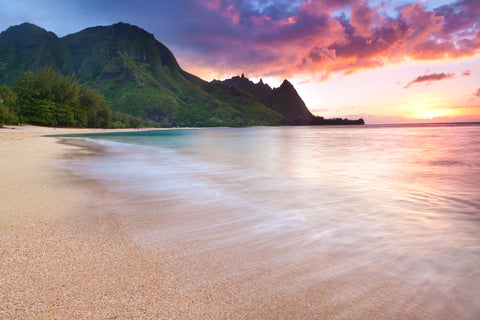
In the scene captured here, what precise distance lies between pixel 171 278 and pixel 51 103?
72.6 metres

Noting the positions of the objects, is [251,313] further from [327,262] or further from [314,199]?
[314,199]

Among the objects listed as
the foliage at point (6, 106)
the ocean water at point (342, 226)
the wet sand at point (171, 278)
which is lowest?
the ocean water at point (342, 226)

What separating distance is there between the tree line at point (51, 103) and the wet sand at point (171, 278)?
56938mm

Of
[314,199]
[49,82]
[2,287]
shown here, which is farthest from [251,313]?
[49,82]

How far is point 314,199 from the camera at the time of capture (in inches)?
224

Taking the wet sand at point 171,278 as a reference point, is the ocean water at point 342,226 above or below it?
below

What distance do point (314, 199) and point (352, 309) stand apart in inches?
150

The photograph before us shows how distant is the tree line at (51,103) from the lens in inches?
2225

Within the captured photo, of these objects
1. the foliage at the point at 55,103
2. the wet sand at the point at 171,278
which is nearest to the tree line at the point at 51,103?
the foliage at the point at 55,103

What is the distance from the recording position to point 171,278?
7.52ft

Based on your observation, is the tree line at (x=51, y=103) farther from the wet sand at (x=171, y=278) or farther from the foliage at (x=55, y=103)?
the wet sand at (x=171, y=278)

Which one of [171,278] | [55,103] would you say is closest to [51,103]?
[55,103]

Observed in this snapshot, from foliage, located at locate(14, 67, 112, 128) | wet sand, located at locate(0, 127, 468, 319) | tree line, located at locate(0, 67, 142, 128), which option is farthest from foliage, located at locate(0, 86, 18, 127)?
wet sand, located at locate(0, 127, 468, 319)

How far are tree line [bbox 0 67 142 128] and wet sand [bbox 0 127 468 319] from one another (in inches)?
2242
